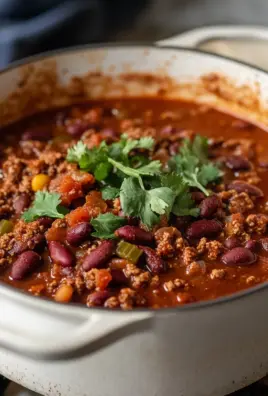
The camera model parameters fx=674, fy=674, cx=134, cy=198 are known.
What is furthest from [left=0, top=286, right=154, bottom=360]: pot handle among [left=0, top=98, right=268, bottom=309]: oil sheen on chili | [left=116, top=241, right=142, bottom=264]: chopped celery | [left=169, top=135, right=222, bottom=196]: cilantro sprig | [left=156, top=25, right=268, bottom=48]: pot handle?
[left=156, top=25, right=268, bottom=48]: pot handle

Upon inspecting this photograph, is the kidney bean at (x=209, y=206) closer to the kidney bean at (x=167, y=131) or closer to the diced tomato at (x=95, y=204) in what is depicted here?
the diced tomato at (x=95, y=204)

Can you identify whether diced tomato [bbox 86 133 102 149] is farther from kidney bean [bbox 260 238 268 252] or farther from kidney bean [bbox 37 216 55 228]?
kidney bean [bbox 260 238 268 252]

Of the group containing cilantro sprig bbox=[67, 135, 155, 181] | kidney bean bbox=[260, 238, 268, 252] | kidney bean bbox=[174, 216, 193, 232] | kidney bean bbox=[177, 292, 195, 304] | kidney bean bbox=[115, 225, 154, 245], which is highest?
cilantro sprig bbox=[67, 135, 155, 181]

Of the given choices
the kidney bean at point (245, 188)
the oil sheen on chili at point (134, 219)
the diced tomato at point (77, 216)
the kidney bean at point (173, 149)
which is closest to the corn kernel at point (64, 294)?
the oil sheen on chili at point (134, 219)

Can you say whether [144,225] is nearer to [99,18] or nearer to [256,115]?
[256,115]

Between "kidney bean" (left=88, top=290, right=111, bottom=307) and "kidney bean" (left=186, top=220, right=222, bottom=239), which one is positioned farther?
"kidney bean" (left=186, top=220, right=222, bottom=239)

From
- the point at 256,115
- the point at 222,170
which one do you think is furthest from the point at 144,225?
the point at 256,115

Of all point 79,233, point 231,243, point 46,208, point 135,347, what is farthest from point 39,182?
point 135,347
